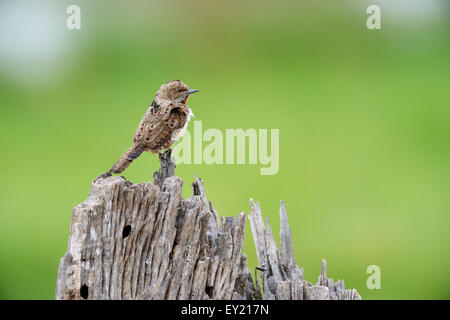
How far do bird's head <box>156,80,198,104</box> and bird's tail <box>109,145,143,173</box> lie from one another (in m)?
0.66

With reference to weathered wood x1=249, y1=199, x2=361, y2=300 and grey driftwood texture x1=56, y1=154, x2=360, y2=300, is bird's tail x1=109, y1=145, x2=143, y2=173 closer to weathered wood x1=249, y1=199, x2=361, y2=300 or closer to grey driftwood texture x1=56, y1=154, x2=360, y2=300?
grey driftwood texture x1=56, y1=154, x2=360, y2=300

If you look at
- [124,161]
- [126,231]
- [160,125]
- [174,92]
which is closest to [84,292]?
[126,231]

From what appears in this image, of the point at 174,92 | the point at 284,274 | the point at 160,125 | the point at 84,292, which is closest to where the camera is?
the point at 84,292

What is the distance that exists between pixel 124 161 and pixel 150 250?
2.80 feet

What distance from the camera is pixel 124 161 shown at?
3.62 meters

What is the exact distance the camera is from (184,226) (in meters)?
3.05

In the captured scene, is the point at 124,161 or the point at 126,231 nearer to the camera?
the point at 126,231

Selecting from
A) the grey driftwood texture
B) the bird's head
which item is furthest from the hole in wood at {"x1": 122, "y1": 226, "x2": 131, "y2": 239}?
the bird's head

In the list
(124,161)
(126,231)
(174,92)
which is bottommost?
(126,231)

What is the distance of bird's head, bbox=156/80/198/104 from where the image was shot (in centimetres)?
427

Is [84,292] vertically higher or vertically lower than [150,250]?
lower

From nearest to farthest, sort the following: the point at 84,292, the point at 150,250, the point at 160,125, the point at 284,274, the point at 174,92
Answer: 1. the point at 84,292
2. the point at 150,250
3. the point at 284,274
4. the point at 160,125
5. the point at 174,92

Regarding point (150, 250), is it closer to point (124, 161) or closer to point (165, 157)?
point (124, 161)

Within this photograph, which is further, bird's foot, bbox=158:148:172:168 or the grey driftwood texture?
bird's foot, bbox=158:148:172:168
